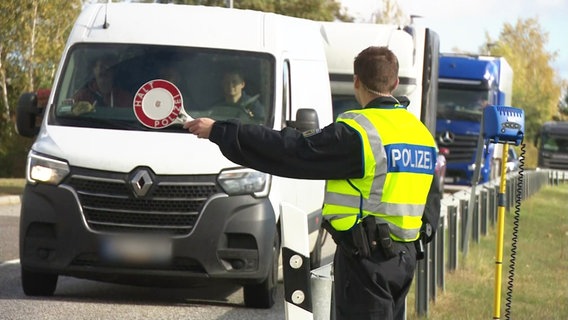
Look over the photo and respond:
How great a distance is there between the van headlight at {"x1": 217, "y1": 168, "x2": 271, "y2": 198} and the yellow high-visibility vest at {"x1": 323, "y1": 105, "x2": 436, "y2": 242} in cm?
501

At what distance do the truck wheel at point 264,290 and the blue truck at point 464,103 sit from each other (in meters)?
19.8

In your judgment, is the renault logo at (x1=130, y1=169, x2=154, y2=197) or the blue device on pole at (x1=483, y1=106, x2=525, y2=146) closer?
the blue device on pole at (x1=483, y1=106, x2=525, y2=146)

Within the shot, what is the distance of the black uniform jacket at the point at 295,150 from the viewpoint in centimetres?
504

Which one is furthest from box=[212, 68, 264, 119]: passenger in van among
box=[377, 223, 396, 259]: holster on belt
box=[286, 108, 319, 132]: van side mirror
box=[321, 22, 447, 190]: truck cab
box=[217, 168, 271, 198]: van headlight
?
box=[321, 22, 447, 190]: truck cab

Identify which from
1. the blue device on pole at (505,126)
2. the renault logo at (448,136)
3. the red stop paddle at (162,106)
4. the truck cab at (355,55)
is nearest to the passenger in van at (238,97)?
the blue device on pole at (505,126)

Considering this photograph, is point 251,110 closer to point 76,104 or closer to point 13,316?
point 76,104

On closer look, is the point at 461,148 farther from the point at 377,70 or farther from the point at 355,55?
the point at 377,70

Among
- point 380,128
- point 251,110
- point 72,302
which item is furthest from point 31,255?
point 380,128

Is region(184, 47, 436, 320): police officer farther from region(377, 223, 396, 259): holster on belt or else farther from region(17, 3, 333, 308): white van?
region(17, 3, 333, 308): white van

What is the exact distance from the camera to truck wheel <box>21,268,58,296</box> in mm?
10739

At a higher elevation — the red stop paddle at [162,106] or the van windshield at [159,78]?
the red stop paddle at [162,106]

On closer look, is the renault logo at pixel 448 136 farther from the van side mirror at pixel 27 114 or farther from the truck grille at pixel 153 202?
the truck grille at pixel 153 202

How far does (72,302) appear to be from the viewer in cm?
1061

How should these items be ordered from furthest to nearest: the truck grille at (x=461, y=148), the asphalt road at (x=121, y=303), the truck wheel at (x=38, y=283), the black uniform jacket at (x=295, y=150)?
the truck grille at (x=461, y=148) → the truck wheel at (x=38, y=283) → the asphalt road at (x=121, y=303) → the black uniform jacket at (x=295, y=150)
